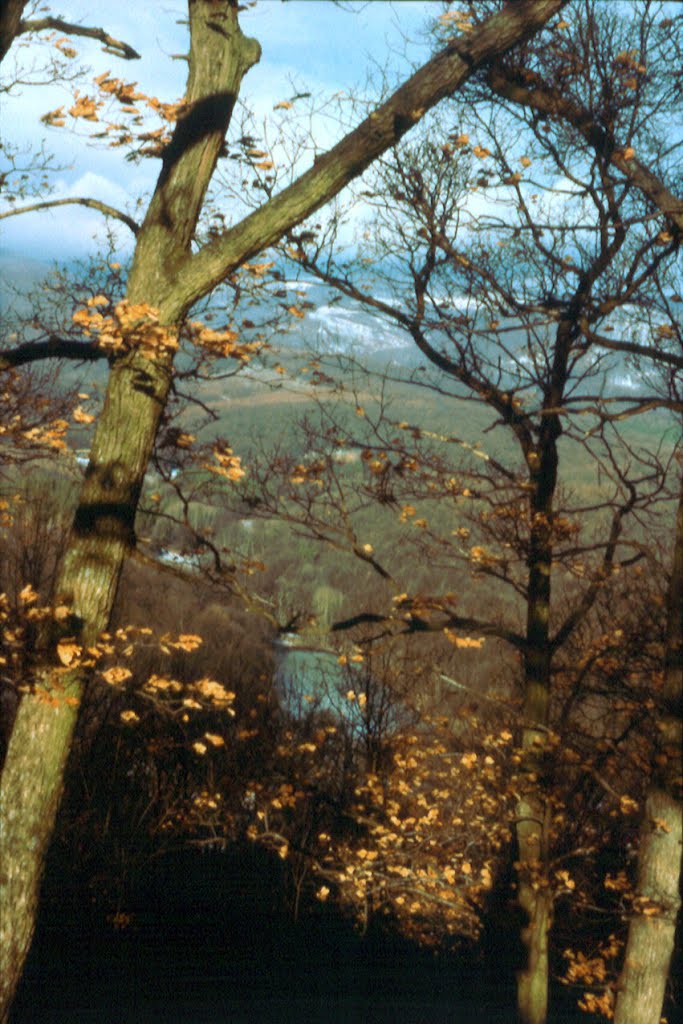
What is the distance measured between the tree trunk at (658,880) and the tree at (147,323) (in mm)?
5031

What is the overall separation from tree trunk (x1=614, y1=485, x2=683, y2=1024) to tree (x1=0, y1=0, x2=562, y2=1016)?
5.03 meters

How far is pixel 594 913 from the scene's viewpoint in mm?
17609

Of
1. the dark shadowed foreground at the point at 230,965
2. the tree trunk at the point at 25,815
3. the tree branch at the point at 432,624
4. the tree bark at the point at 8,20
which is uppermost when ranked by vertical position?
the tree bark at the point at 8,20

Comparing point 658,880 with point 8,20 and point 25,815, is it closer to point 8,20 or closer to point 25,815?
point 25,815

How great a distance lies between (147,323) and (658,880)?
20.7 feet

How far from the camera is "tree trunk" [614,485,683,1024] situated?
25.1ft

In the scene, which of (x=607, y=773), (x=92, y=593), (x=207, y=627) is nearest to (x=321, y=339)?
(x=92, y=593)

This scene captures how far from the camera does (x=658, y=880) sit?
25.6 feet

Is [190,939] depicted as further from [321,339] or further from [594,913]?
[321,339]

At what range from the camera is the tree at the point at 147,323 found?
5.38 metres

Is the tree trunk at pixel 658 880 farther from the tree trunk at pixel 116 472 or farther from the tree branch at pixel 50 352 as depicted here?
the tree branch at pixel 50 352

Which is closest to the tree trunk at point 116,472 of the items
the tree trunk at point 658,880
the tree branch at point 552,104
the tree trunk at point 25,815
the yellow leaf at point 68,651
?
the tree trunk at point 25,815

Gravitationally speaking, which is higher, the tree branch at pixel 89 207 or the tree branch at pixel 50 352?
the tree branch at pixel 89 207

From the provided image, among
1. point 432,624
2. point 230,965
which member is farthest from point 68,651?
point 230,965
